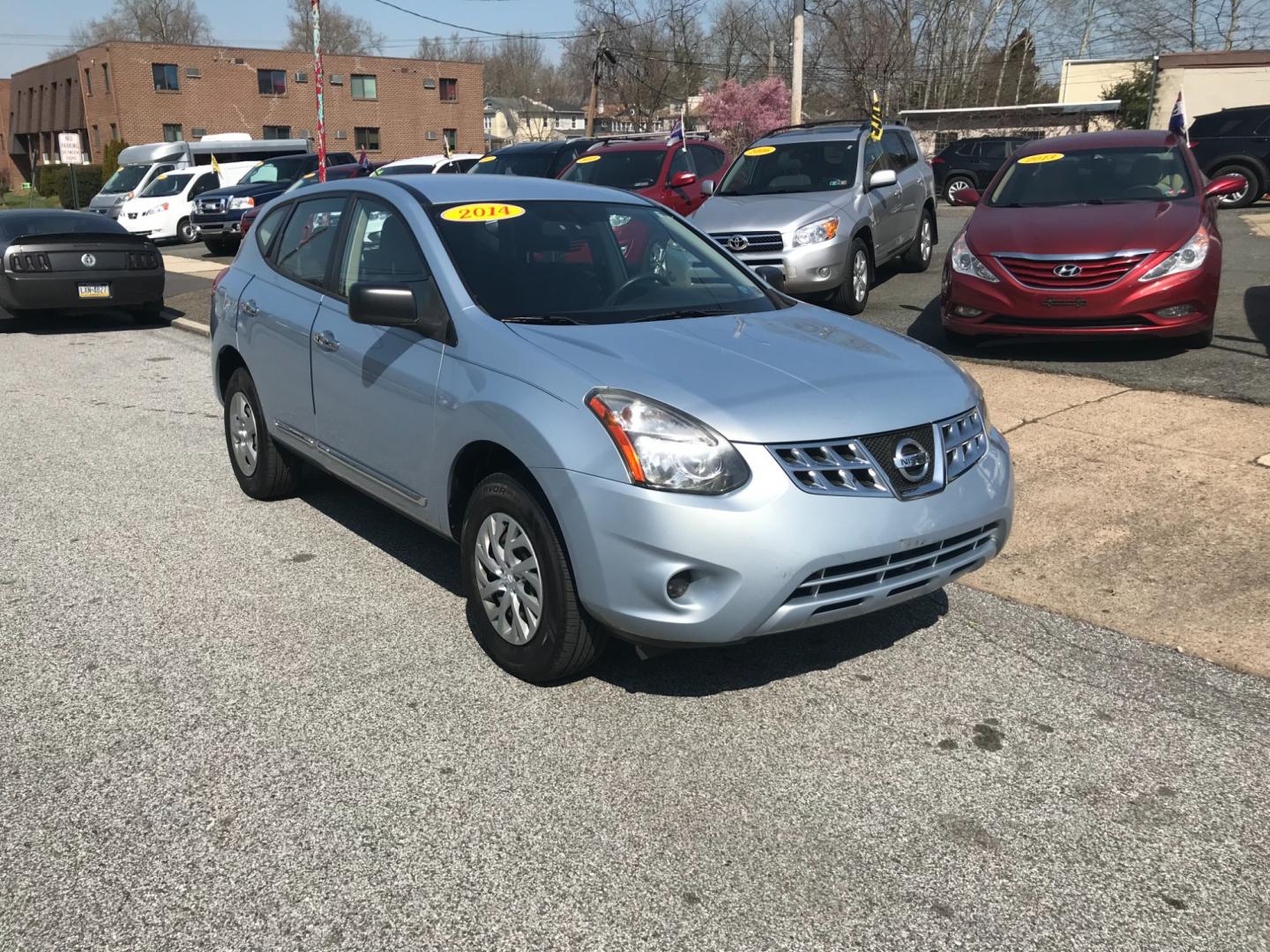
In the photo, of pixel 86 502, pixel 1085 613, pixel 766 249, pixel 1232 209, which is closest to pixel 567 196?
pixel 1085 613

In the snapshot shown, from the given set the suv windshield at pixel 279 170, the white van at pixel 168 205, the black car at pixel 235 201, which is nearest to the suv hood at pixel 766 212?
the black car at pixel 235 201

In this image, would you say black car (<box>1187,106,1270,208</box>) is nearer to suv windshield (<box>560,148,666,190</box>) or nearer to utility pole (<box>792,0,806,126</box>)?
utility pole (<box>792,0,806,126</box>)

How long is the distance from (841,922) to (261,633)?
8.90 feet

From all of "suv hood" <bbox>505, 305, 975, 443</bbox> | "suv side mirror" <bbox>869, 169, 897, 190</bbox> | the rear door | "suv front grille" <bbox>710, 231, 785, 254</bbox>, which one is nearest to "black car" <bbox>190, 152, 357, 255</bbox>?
"suv front grille" <bbox>710, 231, 785, 254</bbox>

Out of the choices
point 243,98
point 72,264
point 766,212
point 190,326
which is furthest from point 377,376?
point 243,98

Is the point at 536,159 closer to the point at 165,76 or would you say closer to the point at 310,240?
the point at 310,240

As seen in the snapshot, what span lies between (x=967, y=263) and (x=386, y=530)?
5299 millimetres

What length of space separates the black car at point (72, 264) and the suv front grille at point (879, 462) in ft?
39.2

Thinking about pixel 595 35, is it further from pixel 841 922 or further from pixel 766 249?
pixel 841 922

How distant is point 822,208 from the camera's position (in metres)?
11.1

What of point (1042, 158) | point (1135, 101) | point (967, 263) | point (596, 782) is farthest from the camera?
point (1135, 101)

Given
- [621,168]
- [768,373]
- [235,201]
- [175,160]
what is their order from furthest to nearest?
Result: [175,160] < [235,201] < [621,168] < [768,373]

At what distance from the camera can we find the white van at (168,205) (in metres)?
25.9

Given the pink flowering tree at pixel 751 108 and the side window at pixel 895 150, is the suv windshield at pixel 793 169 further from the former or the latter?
the pink flowering tree at pixel 751 108
